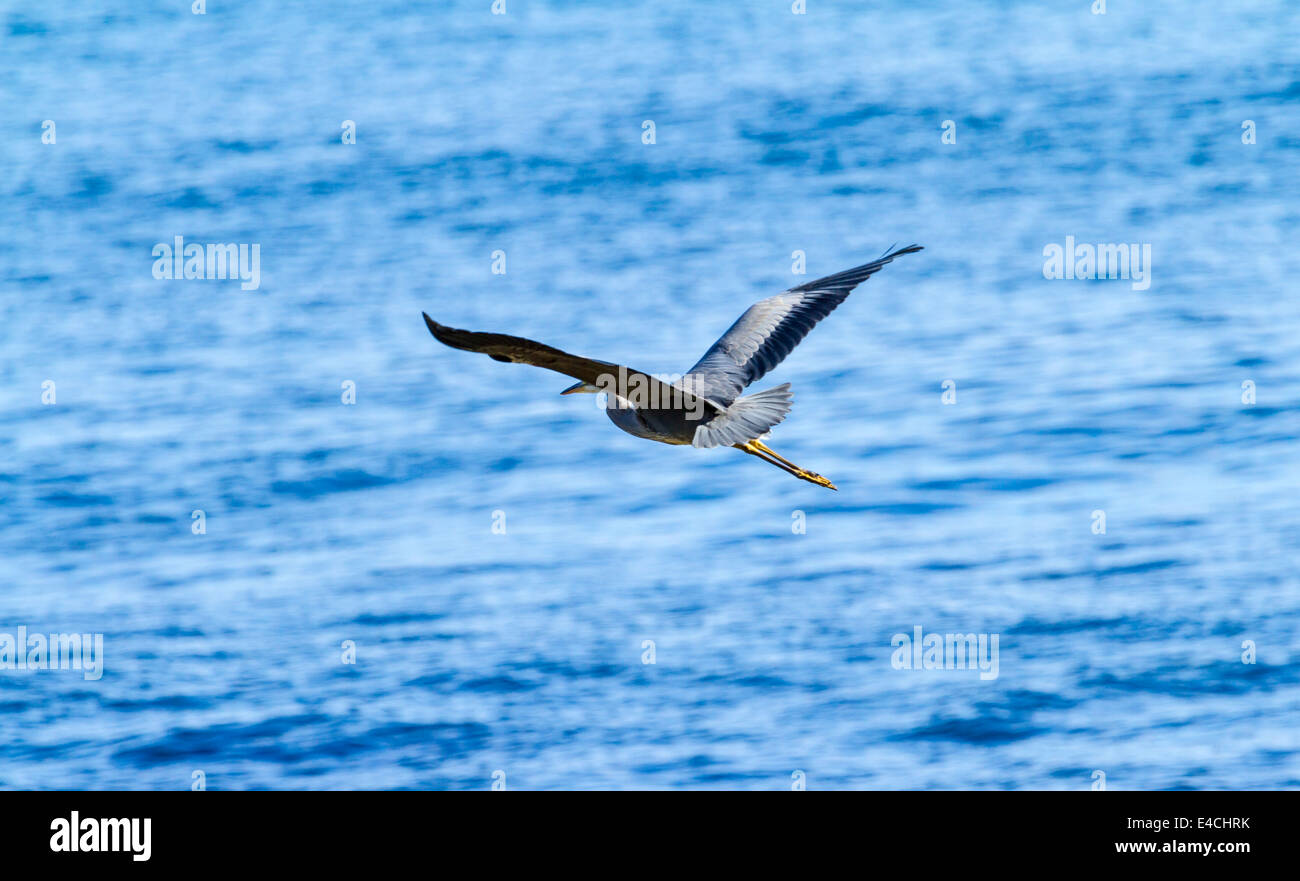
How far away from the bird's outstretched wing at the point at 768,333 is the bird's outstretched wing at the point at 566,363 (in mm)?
504

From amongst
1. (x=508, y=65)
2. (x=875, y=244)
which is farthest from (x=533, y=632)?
(x=508, y=65)

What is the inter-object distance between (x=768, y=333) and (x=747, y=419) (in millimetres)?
1497

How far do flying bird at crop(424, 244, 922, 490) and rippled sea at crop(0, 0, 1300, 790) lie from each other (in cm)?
330

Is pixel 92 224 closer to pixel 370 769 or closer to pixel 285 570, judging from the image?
pixel 285 570

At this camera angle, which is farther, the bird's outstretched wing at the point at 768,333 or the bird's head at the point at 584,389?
the bird's outstretched wing at the point at 768,333

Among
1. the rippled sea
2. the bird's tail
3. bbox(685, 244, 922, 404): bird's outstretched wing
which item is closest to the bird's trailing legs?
bbox(685, 244, 922, 404): bird's outstretched wing

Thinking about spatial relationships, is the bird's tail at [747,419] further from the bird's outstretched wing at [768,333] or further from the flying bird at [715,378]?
the bird's outstretched wing at [768,333]

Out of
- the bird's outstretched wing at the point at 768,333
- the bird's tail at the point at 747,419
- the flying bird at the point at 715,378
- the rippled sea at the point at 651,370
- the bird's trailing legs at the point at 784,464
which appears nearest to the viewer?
the flying bird at the point at 715,378

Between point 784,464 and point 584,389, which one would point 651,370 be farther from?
point 584,389

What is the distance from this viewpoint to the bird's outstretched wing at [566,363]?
8.09 meters

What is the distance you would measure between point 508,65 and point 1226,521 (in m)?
14.3

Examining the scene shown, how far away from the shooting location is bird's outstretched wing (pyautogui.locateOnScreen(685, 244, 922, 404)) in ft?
34.4

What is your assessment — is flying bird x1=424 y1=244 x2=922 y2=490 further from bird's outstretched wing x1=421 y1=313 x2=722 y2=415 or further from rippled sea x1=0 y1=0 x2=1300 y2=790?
rippled sea x1=0 y1=0 x2=1300 y2=790

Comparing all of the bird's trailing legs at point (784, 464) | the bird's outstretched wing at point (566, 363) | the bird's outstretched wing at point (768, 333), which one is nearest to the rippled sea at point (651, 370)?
the bird's trailing legs at point (784, 464)
